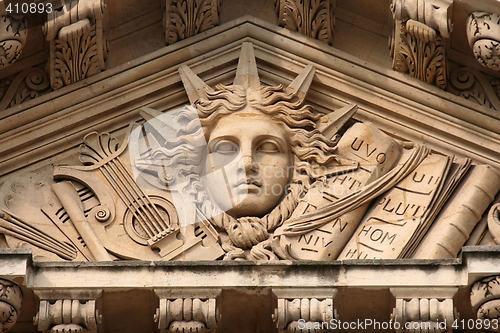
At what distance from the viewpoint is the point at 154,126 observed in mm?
13750

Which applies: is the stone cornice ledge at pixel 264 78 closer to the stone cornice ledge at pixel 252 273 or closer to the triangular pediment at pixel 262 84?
the triangular pediment at pixel 262 84

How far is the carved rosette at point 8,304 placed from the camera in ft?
40.7

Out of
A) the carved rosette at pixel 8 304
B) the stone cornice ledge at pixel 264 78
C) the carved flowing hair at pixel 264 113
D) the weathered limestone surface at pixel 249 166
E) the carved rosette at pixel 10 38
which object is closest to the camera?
the carved rosette at pixel 8 304

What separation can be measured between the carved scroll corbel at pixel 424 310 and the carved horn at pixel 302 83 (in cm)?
206

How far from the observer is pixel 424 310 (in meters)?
12.4

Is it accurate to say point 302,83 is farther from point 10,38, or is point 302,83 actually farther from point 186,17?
point 10,38

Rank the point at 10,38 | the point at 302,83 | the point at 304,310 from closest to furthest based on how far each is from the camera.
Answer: the point at 304,310, the point at 10,38, the point at 302,83

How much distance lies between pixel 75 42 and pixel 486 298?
3.77 m

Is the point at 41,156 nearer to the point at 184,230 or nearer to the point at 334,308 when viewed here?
the point at 184,230

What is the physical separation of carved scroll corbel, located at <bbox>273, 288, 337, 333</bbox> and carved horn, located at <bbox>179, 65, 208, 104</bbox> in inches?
79.7

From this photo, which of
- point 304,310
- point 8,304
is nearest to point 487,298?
point 304,310

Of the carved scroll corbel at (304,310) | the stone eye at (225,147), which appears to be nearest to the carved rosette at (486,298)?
the carved scroll corbel at (304,310)

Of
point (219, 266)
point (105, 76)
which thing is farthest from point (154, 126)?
point (219, 266)

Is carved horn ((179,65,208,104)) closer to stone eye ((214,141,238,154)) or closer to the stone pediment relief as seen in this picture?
the stone pediment relief
